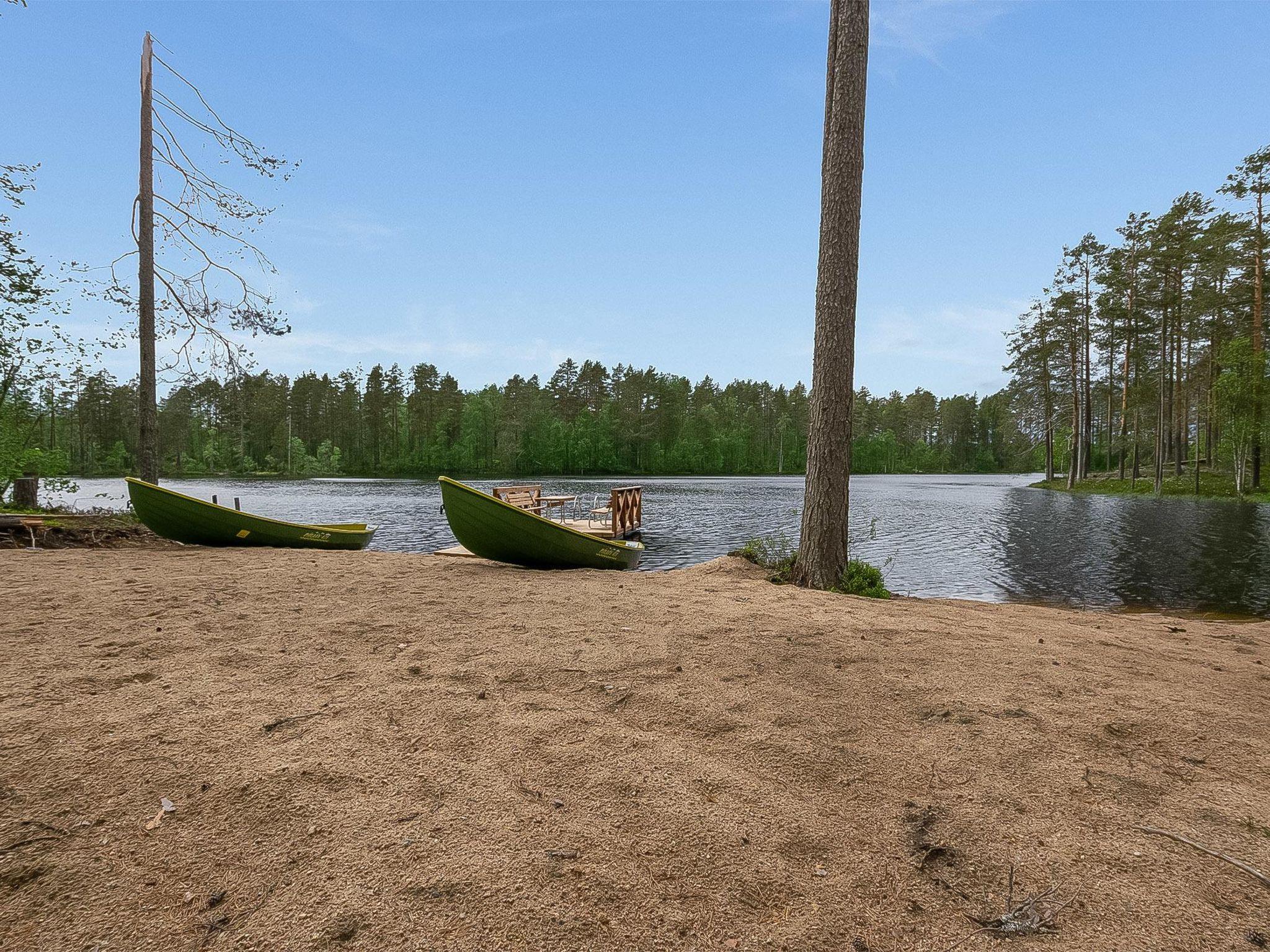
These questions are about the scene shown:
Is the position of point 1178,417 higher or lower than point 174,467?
higher

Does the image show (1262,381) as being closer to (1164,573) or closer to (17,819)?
(1164,573)

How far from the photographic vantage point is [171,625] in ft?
12.9

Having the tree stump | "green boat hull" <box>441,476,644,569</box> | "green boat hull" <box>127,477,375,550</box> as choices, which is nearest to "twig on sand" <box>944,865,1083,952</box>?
"green boat hull" <box>441,476,644,569</box>

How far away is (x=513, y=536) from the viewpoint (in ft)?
23.0

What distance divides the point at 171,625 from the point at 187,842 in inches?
108

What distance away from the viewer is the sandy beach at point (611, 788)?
1.56m

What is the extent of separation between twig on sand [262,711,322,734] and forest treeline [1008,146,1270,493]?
37.8 metres

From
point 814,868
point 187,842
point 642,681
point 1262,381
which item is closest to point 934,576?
point 642,681

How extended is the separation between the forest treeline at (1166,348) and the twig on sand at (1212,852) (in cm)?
3592

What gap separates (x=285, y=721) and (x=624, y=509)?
1311 centimetres

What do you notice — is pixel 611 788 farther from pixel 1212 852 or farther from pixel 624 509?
pixel 624 509

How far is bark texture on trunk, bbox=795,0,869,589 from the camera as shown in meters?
6.71

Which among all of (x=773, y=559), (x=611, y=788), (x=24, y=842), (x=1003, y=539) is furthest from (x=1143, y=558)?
(x=24, y=842)

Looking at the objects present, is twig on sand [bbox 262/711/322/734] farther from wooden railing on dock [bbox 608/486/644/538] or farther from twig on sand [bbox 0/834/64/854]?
wooden railing on dock [bbox 608/486/644/538]
